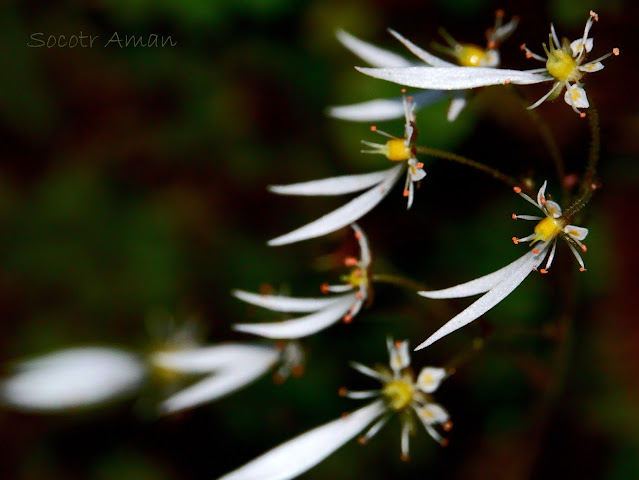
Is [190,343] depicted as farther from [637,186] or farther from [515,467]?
[637,186]

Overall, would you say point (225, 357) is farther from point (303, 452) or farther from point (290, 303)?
point (303, 452)

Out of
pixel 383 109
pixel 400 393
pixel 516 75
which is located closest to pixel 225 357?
pixel 400 393

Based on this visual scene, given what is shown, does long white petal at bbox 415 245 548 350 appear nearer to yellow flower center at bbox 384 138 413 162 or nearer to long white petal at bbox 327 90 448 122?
yellow flower center at bbox 384 138 413 162

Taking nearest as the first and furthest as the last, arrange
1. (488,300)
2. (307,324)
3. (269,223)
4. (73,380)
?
(488,300), (307,324), (73,380), (269,223)

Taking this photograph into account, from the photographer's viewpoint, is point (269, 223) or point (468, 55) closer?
point (468, 55)

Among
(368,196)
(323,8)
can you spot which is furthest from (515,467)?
(323,8)

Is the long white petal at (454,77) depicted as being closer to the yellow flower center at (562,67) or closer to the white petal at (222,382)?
the yellow flower center at (562,67)

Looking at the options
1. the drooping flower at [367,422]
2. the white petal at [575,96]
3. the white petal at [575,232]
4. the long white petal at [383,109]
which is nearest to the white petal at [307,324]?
the drooping flower at [367,422]
